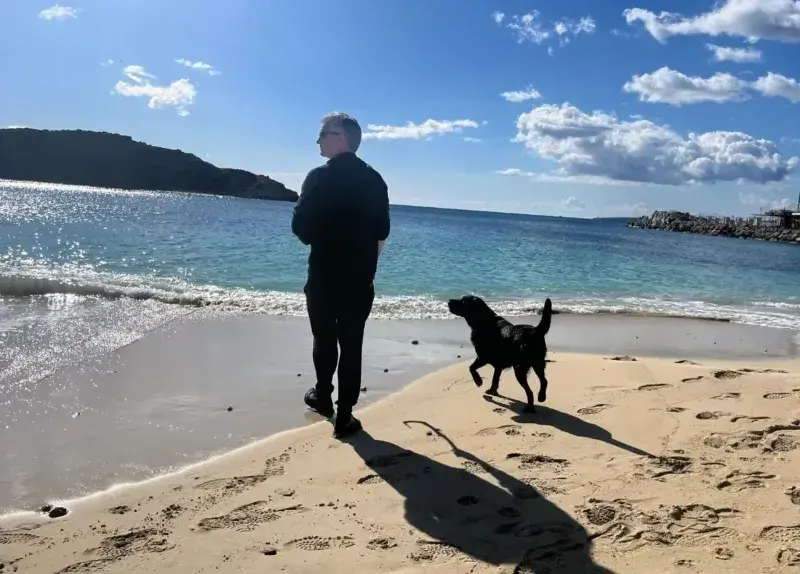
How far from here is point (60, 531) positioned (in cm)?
305

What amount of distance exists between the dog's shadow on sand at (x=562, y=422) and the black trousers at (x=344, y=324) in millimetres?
1432

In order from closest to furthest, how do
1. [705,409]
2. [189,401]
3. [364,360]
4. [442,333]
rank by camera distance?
1. [705,409]
2. [189,401]
3. [364,360]
4. [442,333]

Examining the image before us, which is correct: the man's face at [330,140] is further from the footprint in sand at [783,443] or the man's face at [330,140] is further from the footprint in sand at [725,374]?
the footprint in sand at [725,374]

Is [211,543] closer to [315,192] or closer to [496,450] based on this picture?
[496,450]

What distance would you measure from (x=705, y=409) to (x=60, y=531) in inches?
184

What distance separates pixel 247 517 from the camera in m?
3.11

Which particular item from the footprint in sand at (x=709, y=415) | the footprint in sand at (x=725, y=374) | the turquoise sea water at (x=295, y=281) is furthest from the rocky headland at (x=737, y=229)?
the footprint in sand at (x=709, y=415)

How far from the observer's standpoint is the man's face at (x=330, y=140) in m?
4.34

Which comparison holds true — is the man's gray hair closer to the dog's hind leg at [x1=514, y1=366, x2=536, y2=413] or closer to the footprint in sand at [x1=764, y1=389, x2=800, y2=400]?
the dog's hind leg at [x1=514, y1=366, x2=536, y2=413]

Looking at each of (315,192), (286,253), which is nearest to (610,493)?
(315,192)

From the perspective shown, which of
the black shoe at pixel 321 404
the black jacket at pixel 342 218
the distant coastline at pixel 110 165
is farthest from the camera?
the distant coastline at pixel 110 165

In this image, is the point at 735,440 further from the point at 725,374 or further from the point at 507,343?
the point at 725,374

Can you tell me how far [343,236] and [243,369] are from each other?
113 inches

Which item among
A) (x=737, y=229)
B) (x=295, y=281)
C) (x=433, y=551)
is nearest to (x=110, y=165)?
(x=737, y=229)
